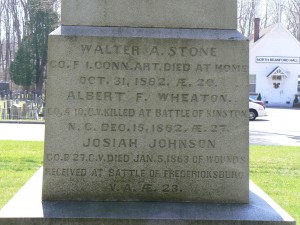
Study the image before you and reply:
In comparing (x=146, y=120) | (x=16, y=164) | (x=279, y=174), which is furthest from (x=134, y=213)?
(x=16, y=164)

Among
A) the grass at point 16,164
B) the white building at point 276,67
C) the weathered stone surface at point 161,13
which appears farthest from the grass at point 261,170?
the white building at point 276,67

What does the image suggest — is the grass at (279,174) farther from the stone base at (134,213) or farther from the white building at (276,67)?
the white building at (276,67)

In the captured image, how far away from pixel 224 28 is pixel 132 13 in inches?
29.0

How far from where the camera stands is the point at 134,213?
3209mm

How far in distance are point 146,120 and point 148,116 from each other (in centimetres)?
3

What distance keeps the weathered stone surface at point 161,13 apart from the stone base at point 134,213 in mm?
1398

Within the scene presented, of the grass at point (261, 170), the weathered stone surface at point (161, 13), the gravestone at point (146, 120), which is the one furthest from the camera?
the grass at point (261, 170)

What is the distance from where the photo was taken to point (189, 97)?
358cm

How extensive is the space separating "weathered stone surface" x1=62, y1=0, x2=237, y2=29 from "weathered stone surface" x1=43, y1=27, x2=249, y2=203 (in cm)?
17

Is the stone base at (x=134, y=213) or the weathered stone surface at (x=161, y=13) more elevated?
the weathered stone surface at (x=161, y=13)

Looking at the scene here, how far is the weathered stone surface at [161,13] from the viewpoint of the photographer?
3.67 metres

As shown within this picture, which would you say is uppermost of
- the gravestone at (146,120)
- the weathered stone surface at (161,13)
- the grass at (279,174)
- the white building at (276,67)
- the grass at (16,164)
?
the white building at (276,67)

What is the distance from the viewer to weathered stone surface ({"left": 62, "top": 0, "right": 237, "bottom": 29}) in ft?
12.0

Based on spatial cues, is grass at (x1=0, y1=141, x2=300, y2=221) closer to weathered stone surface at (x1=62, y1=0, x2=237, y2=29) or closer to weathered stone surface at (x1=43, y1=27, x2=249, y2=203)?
weathered stone surface at (x1=43, y1=27, x2=249, y2=203)
